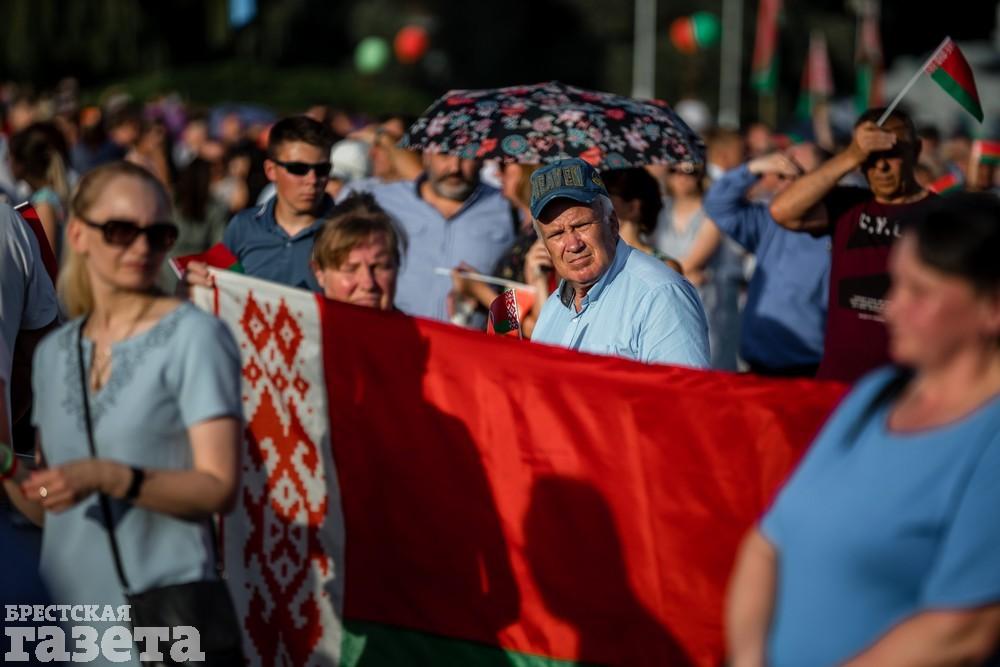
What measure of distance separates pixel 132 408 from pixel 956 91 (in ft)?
16.0

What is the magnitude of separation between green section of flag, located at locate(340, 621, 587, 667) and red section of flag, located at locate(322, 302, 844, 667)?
0.12ft

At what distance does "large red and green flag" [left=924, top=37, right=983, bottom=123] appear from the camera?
762cm

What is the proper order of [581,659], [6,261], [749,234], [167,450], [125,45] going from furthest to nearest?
[125,45] < [749,234] < [6,261] < [581,659] < [167,450]

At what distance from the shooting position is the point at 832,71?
57.4 m

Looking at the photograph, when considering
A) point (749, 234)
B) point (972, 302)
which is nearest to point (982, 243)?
point (972, 302)

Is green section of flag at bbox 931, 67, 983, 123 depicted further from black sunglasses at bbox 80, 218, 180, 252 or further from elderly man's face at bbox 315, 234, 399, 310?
black sunglasses at bbox 80, 218, 180, 252

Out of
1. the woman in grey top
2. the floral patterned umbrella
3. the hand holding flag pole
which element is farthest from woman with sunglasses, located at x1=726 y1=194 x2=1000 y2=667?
the woman in grey top

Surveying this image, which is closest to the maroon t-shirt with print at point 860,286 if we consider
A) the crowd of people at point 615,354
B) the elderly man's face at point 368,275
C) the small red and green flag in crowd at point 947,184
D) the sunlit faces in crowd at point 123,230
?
the crowd of people at point 615,354

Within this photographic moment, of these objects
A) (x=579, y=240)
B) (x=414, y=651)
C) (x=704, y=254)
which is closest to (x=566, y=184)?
Answer: (x=579, y=240)

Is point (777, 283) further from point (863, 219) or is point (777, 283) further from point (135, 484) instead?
point (135, 484)

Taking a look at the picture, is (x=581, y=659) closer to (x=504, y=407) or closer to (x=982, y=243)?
(x=504, y=407)

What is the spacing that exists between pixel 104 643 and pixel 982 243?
2379mm

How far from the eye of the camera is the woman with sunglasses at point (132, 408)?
403 cm

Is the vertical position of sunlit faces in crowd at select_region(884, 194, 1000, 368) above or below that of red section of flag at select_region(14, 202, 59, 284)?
above
